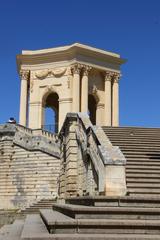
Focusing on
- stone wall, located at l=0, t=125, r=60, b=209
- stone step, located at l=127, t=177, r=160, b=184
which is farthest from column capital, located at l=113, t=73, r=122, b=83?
stone step, located at l=127, t=177, r=160, b=184

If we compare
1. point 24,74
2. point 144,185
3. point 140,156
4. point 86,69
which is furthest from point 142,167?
point 24,74

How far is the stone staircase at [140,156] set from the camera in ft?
41.1

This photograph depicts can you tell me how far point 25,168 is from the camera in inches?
1373

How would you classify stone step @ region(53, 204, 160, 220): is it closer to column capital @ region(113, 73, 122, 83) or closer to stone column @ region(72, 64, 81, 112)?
stone column @ region(72, 64, 81, 112)

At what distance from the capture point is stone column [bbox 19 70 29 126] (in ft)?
137

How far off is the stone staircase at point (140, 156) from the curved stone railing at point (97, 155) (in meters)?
0.57

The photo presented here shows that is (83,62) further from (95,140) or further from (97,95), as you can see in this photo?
(95,140)

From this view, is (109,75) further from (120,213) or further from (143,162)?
(120,213)

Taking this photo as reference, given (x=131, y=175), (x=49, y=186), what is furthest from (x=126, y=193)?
(x=49, y=186)

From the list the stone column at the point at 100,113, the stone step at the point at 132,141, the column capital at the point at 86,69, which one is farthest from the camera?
the stone column at the point at 100,113

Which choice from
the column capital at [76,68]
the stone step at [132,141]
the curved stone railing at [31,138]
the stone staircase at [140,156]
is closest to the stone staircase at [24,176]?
the curved stone railing at [31,138]

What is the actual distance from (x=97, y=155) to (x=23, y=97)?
29.8 metres

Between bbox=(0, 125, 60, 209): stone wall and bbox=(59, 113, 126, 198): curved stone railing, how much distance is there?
15330 millimetres

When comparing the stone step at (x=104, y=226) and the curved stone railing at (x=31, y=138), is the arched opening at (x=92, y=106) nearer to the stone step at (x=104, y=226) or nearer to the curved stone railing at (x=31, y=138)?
the curved stone railing at (x=31, y=138)
